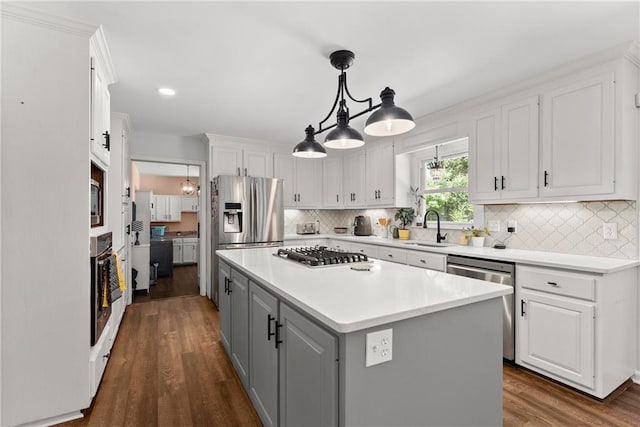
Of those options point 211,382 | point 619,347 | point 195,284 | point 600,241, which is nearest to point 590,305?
point 619,347

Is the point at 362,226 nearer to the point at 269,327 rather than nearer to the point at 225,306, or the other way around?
the point at 225,306

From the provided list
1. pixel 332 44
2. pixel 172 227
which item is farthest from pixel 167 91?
pixel 172 227

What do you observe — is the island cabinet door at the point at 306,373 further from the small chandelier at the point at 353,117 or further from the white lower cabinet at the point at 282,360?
the small chandelier at the point at 353,117

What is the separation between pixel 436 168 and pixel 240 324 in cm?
302

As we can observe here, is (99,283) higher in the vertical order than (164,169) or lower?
lower

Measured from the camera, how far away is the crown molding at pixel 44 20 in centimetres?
176

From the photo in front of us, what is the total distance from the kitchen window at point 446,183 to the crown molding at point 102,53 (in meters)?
3.42

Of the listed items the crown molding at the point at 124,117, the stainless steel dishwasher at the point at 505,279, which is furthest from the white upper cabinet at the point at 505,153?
the crown molding at the point at 124,117

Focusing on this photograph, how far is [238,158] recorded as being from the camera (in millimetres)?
4723

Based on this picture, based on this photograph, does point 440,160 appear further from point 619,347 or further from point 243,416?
point 243,416

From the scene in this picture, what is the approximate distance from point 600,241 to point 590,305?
0.72 m

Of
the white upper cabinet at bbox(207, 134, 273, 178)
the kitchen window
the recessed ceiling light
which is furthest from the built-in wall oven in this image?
the kitchen window

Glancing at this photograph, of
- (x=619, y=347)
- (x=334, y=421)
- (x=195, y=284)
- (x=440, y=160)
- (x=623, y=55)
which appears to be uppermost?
(x=623, y=55)

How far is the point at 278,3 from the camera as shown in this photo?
1.75 metres
